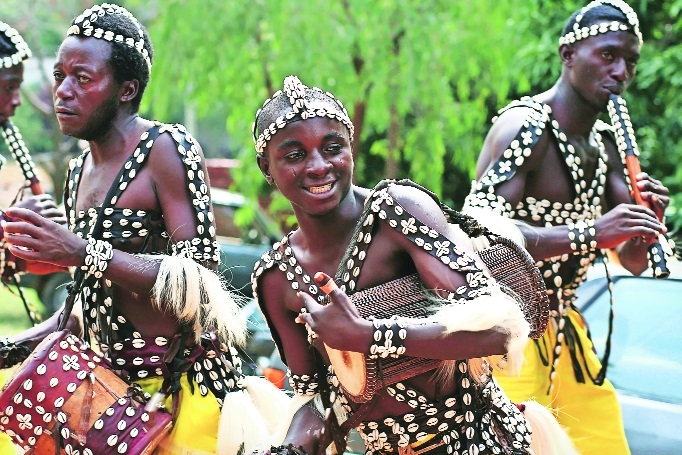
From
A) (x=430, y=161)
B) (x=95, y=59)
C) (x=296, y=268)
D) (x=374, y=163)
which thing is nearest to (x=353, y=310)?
(x=296, y=268)

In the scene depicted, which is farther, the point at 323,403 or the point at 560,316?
the point at 560,316

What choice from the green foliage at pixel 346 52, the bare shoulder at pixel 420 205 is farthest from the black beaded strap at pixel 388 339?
the green foliage at pixel 346 52

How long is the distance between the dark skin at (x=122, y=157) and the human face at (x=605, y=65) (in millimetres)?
1810

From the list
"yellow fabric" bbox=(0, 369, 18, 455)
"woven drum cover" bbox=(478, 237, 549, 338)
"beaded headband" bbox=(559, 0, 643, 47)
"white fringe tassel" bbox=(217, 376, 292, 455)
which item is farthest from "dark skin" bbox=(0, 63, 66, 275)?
"beaded headband" bbox=(559, 0, 643, 47)

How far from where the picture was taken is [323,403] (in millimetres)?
3119

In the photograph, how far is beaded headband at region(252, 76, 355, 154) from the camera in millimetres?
2908

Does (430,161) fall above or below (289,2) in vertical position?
below

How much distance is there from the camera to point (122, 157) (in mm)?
3623

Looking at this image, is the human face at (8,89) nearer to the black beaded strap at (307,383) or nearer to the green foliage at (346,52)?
the black beaded strap at (307,383)

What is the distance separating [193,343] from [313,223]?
0.83 meters

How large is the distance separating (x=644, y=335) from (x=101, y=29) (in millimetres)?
2758

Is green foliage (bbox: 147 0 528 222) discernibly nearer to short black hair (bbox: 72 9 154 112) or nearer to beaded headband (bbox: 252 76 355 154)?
short black hair (bbox: 72 9 154 112)

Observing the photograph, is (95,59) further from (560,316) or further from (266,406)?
(560,316)

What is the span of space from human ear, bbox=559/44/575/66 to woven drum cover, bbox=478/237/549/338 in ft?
5.84
